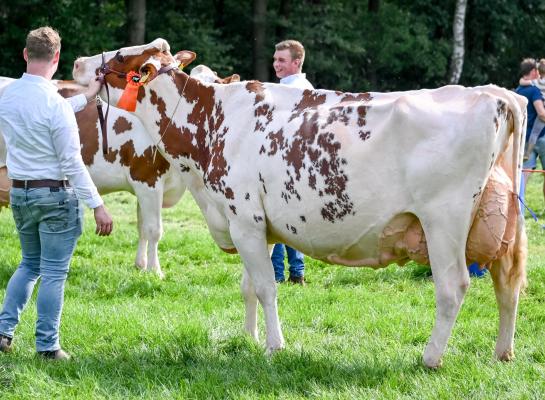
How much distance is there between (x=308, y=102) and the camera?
19.6 ft

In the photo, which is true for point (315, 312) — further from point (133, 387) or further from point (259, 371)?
point (133, 387)

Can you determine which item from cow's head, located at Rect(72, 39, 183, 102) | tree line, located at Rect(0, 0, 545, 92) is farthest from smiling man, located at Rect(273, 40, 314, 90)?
tree line, located at Rect(0, 0, 545, 92)

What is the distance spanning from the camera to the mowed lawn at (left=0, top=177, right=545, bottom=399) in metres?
5.08

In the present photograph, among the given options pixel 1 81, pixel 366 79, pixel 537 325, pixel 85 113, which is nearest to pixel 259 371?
pixel 537 325

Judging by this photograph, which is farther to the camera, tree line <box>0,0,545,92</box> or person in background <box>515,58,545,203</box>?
tree line <box>0,0,545,92</box>

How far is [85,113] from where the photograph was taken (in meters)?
9.60

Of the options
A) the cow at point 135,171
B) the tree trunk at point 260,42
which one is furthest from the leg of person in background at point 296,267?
the tree trunk at point 260,42

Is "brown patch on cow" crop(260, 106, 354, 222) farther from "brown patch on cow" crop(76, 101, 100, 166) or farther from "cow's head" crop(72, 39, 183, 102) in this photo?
"brown patch on cow" crop(76, 101, 100, 166)

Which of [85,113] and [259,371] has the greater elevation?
[85,113]

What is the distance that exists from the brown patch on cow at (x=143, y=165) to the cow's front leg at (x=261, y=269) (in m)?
3.37

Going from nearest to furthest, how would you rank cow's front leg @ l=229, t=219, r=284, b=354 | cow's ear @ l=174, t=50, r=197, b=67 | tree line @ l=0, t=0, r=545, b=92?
Answer: 1. cow's front leg @ l=229, t=219, r=284, b=354
2. cow's ear @ l=174, t=50, r=197, b=67
3. tree line @ l=0, t=0, r=545, b=92

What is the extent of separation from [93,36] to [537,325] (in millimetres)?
23964

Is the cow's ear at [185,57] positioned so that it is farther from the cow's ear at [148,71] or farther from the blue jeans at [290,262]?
the blue jeans at [290,262]

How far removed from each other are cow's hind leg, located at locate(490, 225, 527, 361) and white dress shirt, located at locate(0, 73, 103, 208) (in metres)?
2.77
